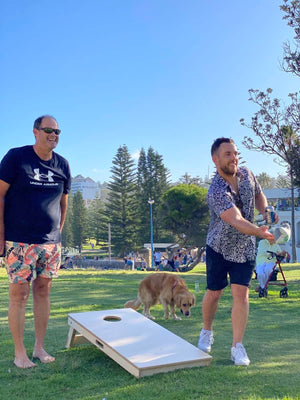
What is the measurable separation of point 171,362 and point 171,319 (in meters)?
2.83

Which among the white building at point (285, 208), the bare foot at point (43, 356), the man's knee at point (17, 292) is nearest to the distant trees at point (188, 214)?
the white building at point (285, 208)

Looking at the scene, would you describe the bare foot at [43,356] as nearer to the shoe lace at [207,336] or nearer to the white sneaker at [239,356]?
the shoe lace at [207,336]

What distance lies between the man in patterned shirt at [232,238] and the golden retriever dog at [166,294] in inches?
80.8

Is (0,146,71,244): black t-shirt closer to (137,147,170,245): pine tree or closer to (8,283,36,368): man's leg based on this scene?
(8,283,36,368): man's leg

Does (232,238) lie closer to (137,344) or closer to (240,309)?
(240,309)

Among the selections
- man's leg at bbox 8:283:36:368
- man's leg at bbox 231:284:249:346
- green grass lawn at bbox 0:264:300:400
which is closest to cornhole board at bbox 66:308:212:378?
green grass lawn at bbox 0:264:300:400

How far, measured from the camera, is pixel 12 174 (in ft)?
10.3

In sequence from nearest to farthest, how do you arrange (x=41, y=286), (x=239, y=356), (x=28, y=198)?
1. (x=239, y=356)
2. (x=28, y=198)
3. (x=41, y=286)

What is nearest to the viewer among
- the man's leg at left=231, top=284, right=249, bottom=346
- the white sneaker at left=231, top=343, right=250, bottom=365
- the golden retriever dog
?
the white sneaker at left=231, top=343, right=250, bottom=365

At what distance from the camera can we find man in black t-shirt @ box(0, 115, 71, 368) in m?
3.14

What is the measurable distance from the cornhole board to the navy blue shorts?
58 cm

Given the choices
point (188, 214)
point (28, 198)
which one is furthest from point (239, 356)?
point (188, 214)

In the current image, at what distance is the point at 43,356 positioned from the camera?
10.8 feet

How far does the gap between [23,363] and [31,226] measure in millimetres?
1082
